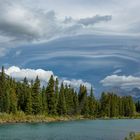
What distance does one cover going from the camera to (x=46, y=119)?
445 feet

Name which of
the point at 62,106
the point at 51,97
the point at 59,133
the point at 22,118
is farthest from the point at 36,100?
the point at 59,133

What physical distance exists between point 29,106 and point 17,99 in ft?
16.8

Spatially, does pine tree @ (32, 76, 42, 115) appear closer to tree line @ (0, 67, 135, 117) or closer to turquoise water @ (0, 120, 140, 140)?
tree line @ (0, 67, 135, 117)

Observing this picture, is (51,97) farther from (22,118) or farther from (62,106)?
(22,118)

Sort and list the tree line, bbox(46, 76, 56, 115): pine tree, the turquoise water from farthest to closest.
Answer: bbox(46, 76, 56, 115): pine tree
the tree line
the turquoise water

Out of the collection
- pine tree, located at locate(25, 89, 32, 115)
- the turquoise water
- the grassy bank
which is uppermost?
pine tree, located at locate(25, 89, 32, 115)

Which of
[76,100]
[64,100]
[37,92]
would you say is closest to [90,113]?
[76,100]

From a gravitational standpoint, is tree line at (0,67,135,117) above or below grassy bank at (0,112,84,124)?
above

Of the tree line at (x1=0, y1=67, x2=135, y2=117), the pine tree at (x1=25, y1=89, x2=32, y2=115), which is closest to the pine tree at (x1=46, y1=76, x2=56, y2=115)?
the tree line at (x1=0, y1=67, x2=135, y2=117)

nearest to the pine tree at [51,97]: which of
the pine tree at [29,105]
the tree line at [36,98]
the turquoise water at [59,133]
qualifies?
the tree line at [36,98]

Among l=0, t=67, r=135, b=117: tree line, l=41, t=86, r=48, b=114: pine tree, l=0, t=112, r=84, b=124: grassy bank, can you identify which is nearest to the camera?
l=0, t=112, r=84, b=124: grassy bank

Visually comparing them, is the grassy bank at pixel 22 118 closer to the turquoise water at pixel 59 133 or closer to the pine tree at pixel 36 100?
the pine tree at pixel 36 100

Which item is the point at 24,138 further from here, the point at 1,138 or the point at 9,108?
the point at 9,108

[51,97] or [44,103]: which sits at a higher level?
[51,97]
